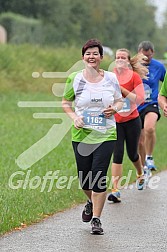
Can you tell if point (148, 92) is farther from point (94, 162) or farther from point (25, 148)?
point (94, 162)

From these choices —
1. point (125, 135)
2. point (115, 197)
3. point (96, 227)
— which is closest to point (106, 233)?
point (96, 227)

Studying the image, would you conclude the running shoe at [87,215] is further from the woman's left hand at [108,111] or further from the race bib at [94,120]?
the woman's left hand at [108,111]

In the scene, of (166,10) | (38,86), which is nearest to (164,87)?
(38,86)

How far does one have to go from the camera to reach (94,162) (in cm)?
824

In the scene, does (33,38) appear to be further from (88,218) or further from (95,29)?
(88,218)

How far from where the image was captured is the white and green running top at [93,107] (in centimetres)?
822

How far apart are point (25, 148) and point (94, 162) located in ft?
22.1

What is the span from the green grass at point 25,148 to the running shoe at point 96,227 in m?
0.83

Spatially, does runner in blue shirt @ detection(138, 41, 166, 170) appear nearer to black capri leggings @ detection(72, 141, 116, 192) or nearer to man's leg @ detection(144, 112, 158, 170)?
man's leg @ detection(144, 112, 158, 170)

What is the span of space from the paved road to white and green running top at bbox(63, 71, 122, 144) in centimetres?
102

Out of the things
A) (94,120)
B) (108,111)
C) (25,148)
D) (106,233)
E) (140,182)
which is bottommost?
(25,148)

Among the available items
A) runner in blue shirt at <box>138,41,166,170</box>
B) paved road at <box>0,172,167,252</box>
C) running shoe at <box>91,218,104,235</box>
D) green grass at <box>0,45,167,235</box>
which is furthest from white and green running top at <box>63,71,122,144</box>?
runner in blue shirt at <box>138,41,166,170</box>

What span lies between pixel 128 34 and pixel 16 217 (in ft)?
218

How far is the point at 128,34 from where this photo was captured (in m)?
74.1
